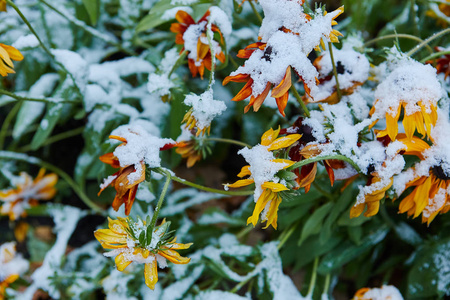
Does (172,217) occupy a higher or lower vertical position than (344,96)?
lower

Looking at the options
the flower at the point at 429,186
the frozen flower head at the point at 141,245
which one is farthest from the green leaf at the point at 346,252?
the frozen flower head at the point at 141,245

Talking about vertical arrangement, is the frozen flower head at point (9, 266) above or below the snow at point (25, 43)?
below

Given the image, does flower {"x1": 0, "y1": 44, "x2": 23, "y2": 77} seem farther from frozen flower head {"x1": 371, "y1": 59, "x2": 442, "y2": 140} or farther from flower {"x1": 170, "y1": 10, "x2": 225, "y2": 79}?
frozen flower head {"x1": 371, "y1": 59, "x2": 442, "y2": 140}

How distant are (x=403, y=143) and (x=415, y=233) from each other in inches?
16.5

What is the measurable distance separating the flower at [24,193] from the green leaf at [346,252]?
0.74 metres

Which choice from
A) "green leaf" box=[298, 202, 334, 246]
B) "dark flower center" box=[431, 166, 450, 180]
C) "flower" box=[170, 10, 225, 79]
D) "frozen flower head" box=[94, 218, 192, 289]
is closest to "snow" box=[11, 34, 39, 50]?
"flower" box=[170, 10, 225, 79]

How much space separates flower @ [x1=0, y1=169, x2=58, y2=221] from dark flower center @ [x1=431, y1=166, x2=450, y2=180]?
36.6 inches

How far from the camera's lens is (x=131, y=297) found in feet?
2.97

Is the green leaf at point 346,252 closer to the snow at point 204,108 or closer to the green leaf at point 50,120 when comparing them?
the snow at point 204,108

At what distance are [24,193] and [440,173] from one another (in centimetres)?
99

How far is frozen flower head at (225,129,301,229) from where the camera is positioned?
57 centimetres

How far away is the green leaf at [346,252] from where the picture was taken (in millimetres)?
901

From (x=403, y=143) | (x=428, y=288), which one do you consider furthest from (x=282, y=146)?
(x=428, y=288)

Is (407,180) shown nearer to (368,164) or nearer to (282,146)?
(368,164)
